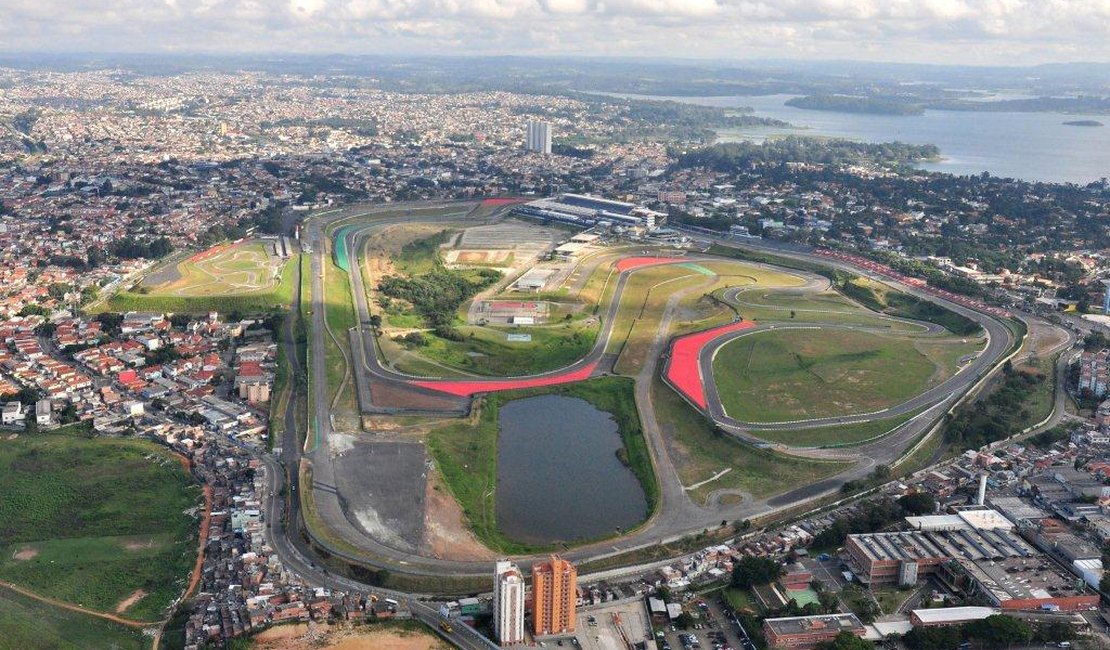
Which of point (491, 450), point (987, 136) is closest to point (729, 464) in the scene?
point (491, 450)

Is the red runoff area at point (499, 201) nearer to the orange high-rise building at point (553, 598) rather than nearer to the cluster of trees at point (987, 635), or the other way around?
the orange high-rise building at point (553, 598)

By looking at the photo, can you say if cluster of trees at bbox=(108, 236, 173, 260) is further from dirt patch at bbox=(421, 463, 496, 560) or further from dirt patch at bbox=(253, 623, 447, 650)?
dirt patch at bbox=(253, 623, 447, 650)

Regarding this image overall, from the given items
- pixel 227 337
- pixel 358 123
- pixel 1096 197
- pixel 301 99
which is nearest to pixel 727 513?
pixel 227 337

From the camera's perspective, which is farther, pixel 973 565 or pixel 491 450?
pixel 491 450

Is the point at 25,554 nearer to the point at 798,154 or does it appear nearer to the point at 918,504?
the point at 918,504

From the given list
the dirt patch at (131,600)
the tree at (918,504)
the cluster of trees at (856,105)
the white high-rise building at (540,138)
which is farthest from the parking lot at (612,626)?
the cluster of trees at (856,105)
